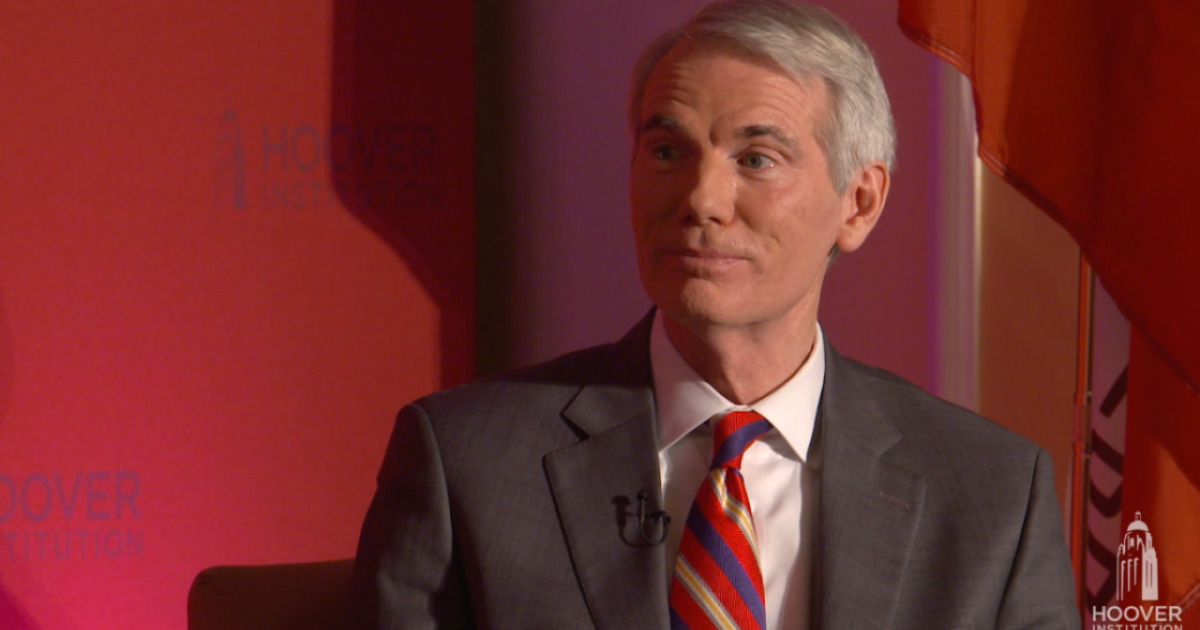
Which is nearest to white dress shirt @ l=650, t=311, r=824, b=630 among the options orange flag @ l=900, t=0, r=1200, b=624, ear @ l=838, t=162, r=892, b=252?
ear @ l=838, t=162, r=892, b=252

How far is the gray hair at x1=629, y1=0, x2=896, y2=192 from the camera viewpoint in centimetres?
140

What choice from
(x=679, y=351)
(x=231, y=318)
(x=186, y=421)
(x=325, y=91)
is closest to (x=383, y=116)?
(x=325, y=91)

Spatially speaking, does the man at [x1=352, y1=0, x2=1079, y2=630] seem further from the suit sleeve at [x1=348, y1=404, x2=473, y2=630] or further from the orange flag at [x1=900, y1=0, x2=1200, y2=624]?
the orange flag at [x1=900, y1=0, x2=1200, y2=624]

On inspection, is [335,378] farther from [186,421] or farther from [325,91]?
[325,91]

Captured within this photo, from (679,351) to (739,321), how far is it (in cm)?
14

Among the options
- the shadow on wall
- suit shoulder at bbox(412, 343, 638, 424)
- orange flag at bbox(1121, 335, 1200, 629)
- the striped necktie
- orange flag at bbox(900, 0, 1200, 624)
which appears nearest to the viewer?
the striped necktie

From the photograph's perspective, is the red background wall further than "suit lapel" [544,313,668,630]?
Yes

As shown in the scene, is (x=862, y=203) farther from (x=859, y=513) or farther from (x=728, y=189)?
(x=859, y=513)

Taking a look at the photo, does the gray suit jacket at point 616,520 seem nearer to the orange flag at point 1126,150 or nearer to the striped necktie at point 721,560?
the striped necktie at point 721,560

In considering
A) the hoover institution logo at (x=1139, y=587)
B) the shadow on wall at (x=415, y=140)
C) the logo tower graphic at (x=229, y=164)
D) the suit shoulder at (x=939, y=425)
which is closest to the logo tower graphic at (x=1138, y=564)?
the hoover institution logo at (x=1139, y=587)

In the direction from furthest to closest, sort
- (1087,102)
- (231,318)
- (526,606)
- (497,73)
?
(497,73) < (231,318) < (1087,102) < (526,606)

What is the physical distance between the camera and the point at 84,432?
6.46ft

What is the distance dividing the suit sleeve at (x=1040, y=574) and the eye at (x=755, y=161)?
546mm

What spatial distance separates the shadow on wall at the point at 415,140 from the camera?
88.7 inches
